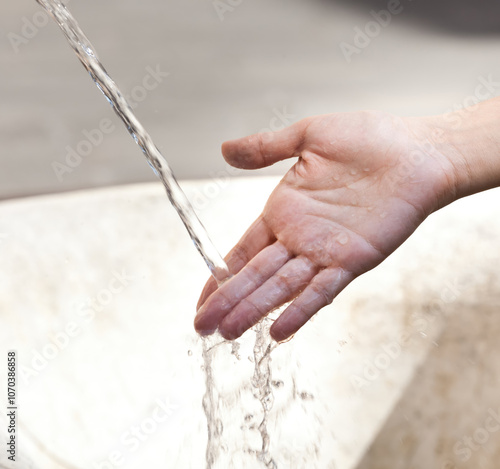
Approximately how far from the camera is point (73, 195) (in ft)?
3.11

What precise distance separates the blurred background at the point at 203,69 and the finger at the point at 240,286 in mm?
432

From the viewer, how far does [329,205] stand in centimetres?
68

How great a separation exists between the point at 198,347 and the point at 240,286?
280mm

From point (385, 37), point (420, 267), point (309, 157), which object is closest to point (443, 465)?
point (420, 267)

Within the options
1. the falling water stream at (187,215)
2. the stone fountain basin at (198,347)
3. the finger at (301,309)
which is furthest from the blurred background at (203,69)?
the finger at (301,309)

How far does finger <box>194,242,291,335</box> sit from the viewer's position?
0.61 meters

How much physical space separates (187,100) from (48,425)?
577 mm

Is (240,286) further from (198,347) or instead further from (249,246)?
(198,347)

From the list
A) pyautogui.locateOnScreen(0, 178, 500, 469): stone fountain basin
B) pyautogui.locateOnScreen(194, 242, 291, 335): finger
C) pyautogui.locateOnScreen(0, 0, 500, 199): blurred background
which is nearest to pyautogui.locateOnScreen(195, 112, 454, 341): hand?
pyautogui.locateOnScreen(194, 242, 291, 335): finger

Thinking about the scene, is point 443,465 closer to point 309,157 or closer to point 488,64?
point 309,157

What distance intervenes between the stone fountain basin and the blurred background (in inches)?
5.5

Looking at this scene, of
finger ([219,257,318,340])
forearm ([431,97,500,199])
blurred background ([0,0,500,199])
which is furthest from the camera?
blurred background ([0,0,500,199])

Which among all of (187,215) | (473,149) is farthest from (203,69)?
(473,149)

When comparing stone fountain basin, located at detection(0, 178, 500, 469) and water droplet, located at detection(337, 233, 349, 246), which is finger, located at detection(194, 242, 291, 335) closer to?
water droplet, located at detection(337, 233, 349, 246)
